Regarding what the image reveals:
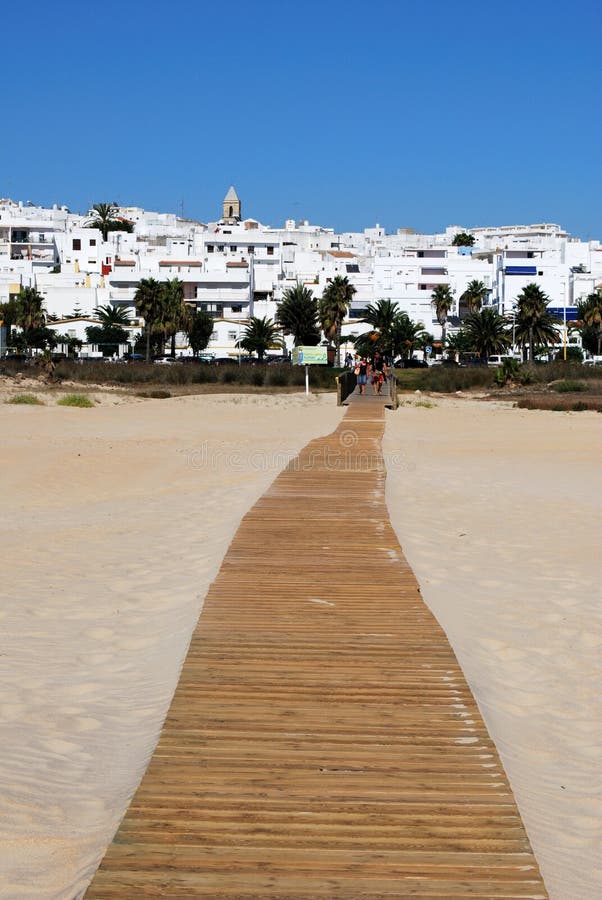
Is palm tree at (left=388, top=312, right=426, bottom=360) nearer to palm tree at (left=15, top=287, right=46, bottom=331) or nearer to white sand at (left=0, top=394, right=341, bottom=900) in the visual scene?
palm tree at (left=15, top=287, right=46, bottom=331)

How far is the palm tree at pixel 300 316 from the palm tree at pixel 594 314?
71.6 feet

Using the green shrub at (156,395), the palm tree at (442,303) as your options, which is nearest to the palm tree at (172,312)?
the palm tree at (442,303)

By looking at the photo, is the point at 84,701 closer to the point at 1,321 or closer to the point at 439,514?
the point at 439,514

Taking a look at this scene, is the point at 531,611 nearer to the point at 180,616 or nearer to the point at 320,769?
the point at 180,616

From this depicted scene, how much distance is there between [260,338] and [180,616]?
252 feet

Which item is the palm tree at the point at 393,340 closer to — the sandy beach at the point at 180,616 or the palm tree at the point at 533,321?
the palm tree at the point at 533,321

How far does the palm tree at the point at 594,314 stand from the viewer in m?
85.1

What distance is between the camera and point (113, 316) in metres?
91.5

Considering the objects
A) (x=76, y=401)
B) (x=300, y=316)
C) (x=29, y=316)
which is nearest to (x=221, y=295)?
(x=300, y=316)

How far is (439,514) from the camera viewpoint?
13.3 meters

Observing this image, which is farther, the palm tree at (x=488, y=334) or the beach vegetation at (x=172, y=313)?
the palm tree at (x=488, y=334)

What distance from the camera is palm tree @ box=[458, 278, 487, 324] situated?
96125 millimetres

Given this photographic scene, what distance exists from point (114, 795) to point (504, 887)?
192cm

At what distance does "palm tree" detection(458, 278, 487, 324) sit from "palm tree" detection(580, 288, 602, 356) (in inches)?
466
